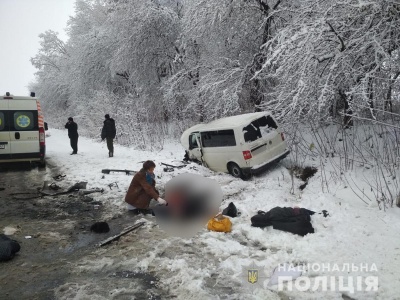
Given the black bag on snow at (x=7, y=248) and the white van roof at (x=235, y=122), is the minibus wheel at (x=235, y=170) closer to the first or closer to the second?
the white van roof at (x=235, y=122)

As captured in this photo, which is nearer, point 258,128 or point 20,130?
point 258,128

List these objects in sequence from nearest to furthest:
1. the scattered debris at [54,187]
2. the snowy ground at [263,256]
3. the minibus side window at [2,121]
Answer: the snowy ground at [263,256], the scattered debris at [54,187], the minibus side window at [2,121]

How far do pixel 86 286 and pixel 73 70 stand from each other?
2363 centimetres

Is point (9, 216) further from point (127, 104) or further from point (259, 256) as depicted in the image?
point (127, 104)

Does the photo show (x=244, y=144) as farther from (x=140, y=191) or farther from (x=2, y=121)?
(x=2, y=121)

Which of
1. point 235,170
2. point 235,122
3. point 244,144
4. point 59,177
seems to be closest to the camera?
point 244,144

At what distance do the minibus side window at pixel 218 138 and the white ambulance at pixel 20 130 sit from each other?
231 inches

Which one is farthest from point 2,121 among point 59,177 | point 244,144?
point 244,144

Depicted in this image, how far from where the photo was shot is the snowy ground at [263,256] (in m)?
3.60

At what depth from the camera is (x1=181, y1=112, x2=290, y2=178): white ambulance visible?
8.57 m

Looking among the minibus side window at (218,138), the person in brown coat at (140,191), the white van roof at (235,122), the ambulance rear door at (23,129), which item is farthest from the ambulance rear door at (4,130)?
the minibus side window at (218,138)

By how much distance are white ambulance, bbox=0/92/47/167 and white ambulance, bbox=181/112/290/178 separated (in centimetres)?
593

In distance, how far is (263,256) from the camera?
4441 millimetres

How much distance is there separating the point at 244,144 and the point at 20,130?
25.4ft
